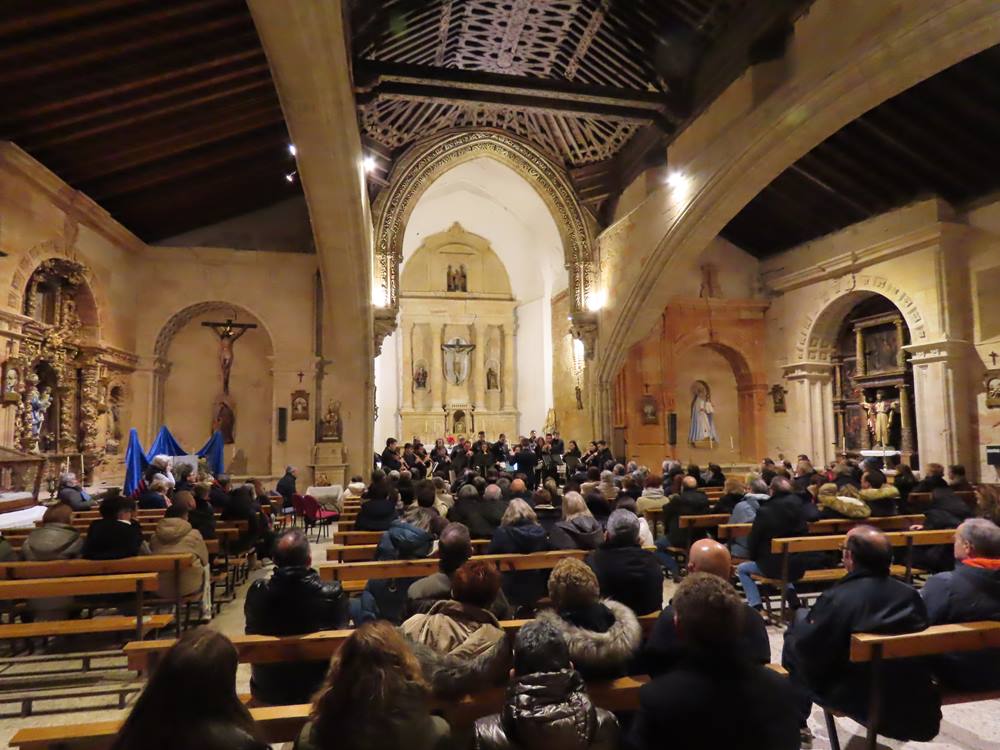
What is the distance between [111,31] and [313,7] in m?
2.72

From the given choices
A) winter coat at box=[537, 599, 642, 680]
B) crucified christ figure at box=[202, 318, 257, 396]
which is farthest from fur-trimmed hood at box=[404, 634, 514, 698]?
crucified christ figure at box=[202, 318, 257, 396]

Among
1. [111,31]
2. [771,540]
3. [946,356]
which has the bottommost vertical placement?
[771,540]

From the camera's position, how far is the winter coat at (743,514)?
4718mm

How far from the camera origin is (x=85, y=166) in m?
8.07

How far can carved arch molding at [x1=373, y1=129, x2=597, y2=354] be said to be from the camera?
12172 millimetres

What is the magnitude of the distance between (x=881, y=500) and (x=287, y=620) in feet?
16.3

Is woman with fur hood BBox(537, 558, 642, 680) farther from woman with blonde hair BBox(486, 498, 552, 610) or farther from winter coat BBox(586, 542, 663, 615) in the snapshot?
woman with blonde hair BBox(486, 498, 552, 610)

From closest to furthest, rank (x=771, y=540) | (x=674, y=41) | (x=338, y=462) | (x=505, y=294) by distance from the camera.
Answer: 1. (x=771, y=540)
2. (x=674, y=41)
3. (x=338, y=462)
4. (x=505, y=294)

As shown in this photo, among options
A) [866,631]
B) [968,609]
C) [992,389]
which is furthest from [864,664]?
[992,389]

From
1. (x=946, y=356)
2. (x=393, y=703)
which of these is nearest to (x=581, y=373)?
(x=946, y=356)

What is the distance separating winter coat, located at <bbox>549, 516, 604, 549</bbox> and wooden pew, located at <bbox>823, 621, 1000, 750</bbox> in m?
1.71

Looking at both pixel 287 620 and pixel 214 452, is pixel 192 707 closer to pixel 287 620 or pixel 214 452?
pixel 287 620

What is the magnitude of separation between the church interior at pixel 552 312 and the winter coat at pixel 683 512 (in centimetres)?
4

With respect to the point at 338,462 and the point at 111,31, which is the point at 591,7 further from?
the point at 338,462
